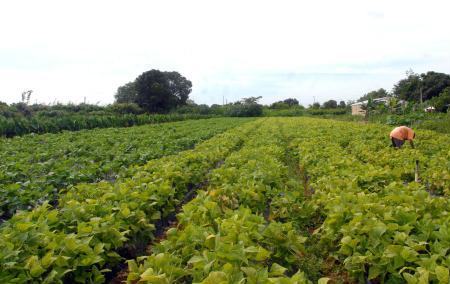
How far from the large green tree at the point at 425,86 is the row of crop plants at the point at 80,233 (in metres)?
65.6

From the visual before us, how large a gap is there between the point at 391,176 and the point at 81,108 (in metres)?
45.4

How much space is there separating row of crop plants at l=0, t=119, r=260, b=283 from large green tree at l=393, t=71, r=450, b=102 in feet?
215

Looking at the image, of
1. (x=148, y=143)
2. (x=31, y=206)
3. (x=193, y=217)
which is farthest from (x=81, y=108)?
(x=193, y=217)

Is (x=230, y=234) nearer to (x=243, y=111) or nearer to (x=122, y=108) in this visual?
(x=122, y=108)

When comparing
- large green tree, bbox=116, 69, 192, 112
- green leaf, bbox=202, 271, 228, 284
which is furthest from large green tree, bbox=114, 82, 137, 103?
green leaf, bbox=202, 271, 228, 284

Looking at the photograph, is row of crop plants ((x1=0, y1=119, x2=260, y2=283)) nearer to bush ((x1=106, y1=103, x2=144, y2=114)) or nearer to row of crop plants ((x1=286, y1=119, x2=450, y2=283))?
row of crop plants ((x1=286, y1=119, x2=450, y2=283))

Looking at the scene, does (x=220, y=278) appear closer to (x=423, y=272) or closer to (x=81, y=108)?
(x=423, y=272)

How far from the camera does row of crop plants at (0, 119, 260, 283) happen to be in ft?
10.3

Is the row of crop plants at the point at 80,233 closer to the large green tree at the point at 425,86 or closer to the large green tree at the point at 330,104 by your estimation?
the large green tree at the point at 425,86

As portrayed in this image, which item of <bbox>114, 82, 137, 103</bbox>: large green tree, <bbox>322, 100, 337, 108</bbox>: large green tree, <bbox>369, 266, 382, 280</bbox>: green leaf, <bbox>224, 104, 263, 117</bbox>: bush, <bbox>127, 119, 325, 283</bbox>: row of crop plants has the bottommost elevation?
<bbox>369, 266, 382, 280</bbox>: green leaf

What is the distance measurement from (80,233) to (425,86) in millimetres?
71569

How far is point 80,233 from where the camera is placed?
373 centimetres

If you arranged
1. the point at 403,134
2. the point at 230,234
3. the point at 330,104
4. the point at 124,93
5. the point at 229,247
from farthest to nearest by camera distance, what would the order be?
the point at 330,104 → the point at 124,93 → the point at 403,134 → the point at 230,234 → the point at 229,247

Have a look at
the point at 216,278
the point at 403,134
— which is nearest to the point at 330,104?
the point at 403,134
